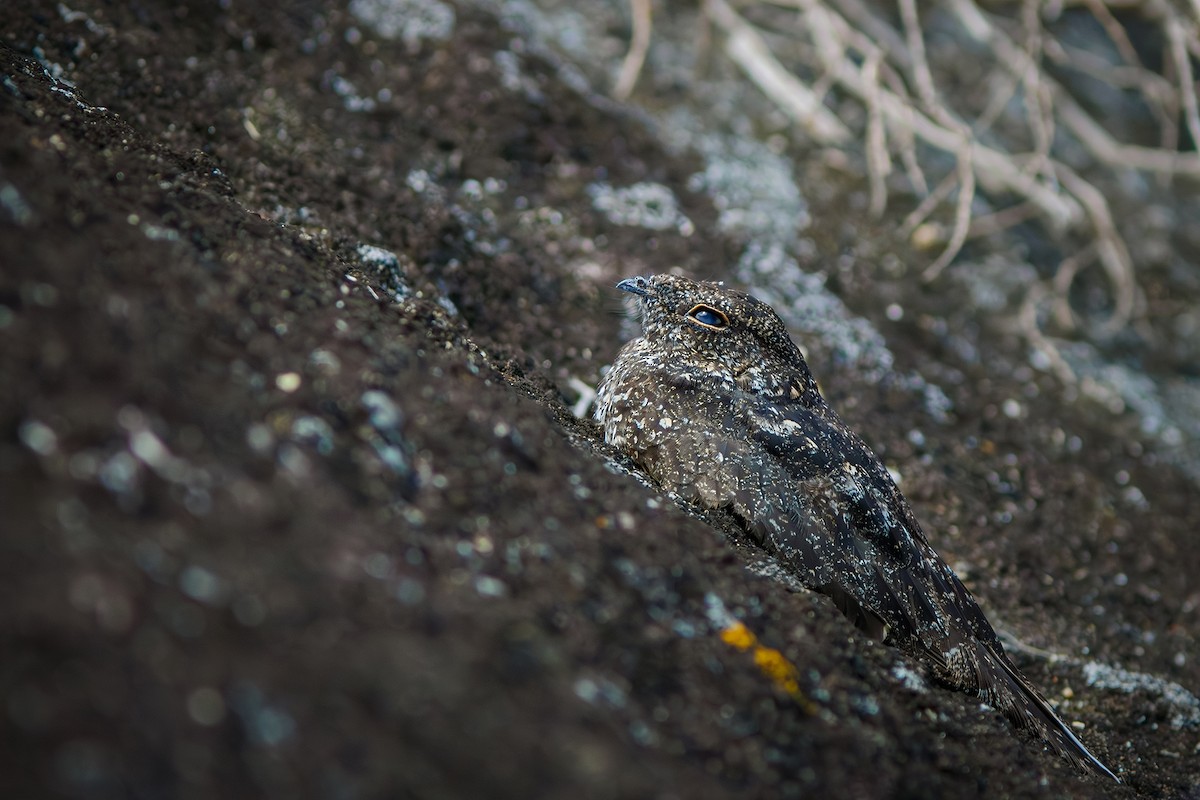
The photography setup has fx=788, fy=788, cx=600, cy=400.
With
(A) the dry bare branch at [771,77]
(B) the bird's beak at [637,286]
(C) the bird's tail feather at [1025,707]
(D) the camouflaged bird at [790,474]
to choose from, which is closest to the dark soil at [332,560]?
(C) the bird's tail feather at [1025,707]

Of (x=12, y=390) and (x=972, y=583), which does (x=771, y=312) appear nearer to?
(x=972, y=583)

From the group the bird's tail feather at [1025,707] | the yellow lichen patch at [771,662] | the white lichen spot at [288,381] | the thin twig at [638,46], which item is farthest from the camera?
the thin twig at [638,46]

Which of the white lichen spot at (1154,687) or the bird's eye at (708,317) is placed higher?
the bird's eye at (708,317)

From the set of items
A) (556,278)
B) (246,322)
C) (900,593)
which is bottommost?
(556,278)

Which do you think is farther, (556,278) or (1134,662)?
(556,278)

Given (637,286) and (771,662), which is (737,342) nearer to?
(637,286)

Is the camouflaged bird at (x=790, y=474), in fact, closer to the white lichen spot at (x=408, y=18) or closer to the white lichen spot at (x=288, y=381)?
the white lichen spot at (x=288, y=381)

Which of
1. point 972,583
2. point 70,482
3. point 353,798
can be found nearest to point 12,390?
point 70,482

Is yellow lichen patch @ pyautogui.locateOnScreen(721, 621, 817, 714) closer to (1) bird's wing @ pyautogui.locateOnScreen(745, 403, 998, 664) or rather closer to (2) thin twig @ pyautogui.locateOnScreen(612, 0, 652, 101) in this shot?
(1) bird's wing @ pyautogui.locateOnScreen(745, 403, 998, 664)
